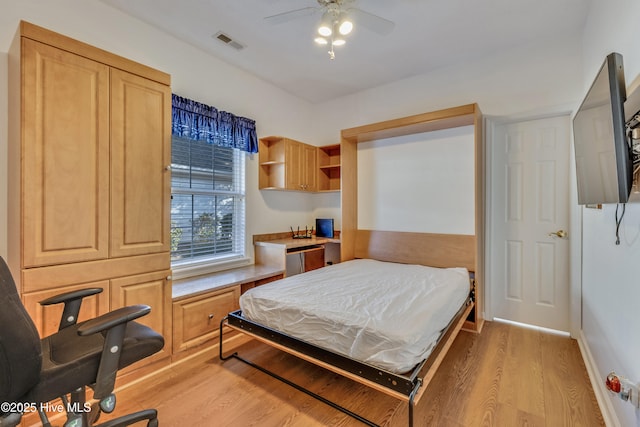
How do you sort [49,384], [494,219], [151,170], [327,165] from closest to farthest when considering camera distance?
1. [49,384]
2. [151,170]
3. [494,219]
4. [327,165]

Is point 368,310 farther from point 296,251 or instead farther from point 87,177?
point 87,177

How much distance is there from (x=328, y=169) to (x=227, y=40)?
6.82 ft

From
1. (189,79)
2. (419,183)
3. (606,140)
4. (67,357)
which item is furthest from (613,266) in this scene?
(189,79)

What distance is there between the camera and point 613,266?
5.44ft

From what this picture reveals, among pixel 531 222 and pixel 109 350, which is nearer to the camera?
pixel 109 350

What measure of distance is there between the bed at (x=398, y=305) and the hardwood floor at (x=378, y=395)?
135mm

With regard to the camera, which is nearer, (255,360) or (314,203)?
(255,360)

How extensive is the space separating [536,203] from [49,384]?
149 inches

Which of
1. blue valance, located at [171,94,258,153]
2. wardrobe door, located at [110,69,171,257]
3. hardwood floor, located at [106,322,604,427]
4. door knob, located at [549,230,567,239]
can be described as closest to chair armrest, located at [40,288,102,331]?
wardrobe door, located at [110,69,171,257]

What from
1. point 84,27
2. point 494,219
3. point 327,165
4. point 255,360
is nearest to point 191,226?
point 255,360

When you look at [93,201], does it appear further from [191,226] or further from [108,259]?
[191,226]

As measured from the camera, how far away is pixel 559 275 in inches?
111

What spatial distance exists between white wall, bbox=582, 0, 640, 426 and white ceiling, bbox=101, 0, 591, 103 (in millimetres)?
480

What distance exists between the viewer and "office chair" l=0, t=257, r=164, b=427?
1040 mm
